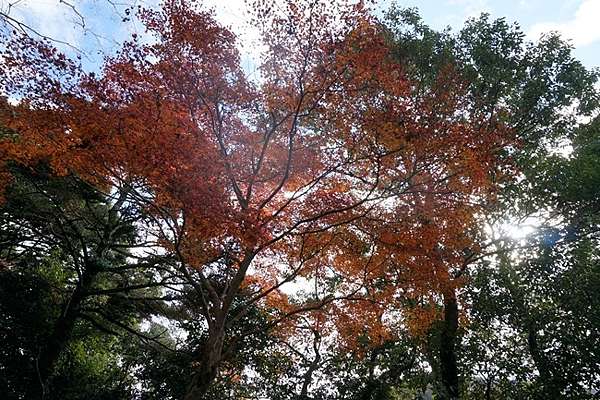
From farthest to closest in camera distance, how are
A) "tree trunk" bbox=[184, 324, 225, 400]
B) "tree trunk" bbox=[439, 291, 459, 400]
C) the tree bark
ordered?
1. the tree bark
2. "tree trunk" bbox=[439, 291, 459, 400]
3. "tree trunk" bbox=[184, 324, 225, 400]

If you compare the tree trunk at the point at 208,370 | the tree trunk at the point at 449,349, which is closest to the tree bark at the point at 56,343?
the tree trunk at the point at 208,370

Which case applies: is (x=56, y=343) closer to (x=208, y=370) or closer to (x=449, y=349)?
(x=208, y=370)

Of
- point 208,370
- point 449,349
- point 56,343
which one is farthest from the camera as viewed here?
point 56,343

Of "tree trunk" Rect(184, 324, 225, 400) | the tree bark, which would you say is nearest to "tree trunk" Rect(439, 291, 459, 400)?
"tree trunk" Rect(184, 324, 225, 400)

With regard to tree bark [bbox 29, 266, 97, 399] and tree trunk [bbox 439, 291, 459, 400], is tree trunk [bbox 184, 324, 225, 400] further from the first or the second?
tree trunk [bbox 439, 291, 459, 400]

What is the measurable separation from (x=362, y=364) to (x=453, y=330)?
406 centimetres

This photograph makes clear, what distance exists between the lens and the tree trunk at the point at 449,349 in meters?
10.5

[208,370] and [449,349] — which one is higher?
[449,349]

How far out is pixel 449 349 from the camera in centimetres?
1108

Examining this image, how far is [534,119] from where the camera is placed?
12797 mm

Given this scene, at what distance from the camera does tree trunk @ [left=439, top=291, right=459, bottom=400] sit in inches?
415

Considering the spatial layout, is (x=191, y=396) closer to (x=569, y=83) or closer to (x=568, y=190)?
(x=568, y=190)

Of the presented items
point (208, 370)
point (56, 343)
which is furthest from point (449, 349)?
point (56, 343)

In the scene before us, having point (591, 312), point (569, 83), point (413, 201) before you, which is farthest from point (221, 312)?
point (569, 83)
